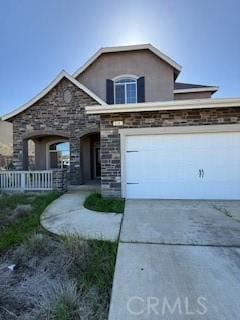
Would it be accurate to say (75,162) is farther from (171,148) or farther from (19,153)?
(171,148)

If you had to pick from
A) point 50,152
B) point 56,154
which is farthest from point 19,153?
point 56,154

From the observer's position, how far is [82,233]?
5.38 m

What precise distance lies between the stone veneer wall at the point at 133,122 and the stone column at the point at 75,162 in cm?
399

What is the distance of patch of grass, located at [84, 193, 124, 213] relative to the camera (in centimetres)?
756

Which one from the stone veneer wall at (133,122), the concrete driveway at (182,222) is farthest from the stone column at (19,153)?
the concrete driveway at (182,222)

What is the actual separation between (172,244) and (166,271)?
3.54 feet

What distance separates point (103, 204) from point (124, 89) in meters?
8.86

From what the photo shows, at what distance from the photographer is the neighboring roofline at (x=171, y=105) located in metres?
8.67

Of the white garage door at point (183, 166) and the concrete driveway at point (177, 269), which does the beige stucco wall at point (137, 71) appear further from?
the concrete driveway at point (177, 269)

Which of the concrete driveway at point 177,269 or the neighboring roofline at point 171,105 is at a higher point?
the neighboring roofline at point 171,105

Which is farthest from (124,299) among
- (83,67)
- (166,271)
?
(83,67)

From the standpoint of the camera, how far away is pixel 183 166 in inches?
360

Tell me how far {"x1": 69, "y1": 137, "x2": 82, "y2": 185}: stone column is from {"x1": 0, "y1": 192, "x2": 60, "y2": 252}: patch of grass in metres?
2.83

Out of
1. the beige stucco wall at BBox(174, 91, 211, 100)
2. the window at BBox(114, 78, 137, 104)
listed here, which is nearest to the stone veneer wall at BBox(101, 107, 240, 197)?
the window at BBox(114, 78, 137, 104)
